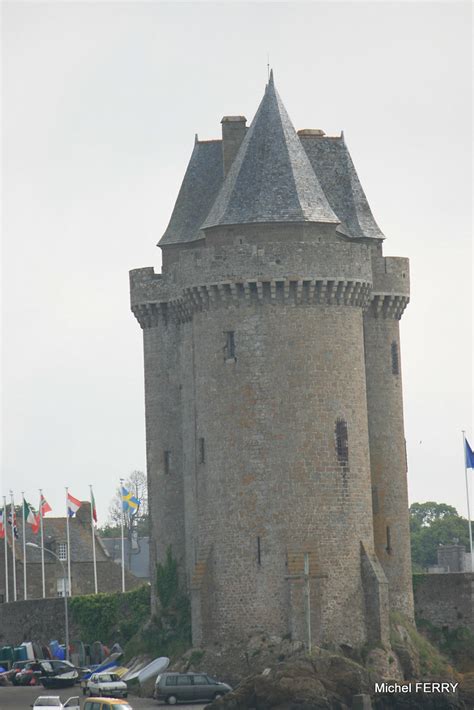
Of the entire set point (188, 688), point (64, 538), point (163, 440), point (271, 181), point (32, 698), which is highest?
point (271, 181)

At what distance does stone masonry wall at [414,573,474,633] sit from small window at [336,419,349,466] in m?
10.1

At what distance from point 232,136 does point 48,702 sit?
2636cm

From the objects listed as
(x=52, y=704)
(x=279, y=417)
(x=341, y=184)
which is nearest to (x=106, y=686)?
(x=52, y=704)

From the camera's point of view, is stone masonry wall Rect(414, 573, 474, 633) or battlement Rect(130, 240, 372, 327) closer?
battlement Rect(130, 240, 372, 327)

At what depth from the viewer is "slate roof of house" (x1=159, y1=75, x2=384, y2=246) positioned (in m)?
82.1

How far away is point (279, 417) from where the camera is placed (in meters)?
80.4

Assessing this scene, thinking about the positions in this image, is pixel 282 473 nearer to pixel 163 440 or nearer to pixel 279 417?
pixel 279 417

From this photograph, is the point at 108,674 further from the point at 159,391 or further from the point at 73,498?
the point at 73,498

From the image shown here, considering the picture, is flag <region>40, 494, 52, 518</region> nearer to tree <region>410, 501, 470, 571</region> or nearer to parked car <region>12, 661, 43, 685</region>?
parked car <region>12, 661, 43, 685</region>

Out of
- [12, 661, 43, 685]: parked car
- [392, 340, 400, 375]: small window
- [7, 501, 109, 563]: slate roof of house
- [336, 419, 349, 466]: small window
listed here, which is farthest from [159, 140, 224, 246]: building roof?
[7, 501, 109, 563]: slate roof of house

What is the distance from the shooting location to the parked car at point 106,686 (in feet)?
268

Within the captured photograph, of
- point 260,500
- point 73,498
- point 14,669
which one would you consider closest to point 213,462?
point 260,500

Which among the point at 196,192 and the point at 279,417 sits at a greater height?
the point at 196,192

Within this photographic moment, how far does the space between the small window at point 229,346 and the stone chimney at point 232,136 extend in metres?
8.58
